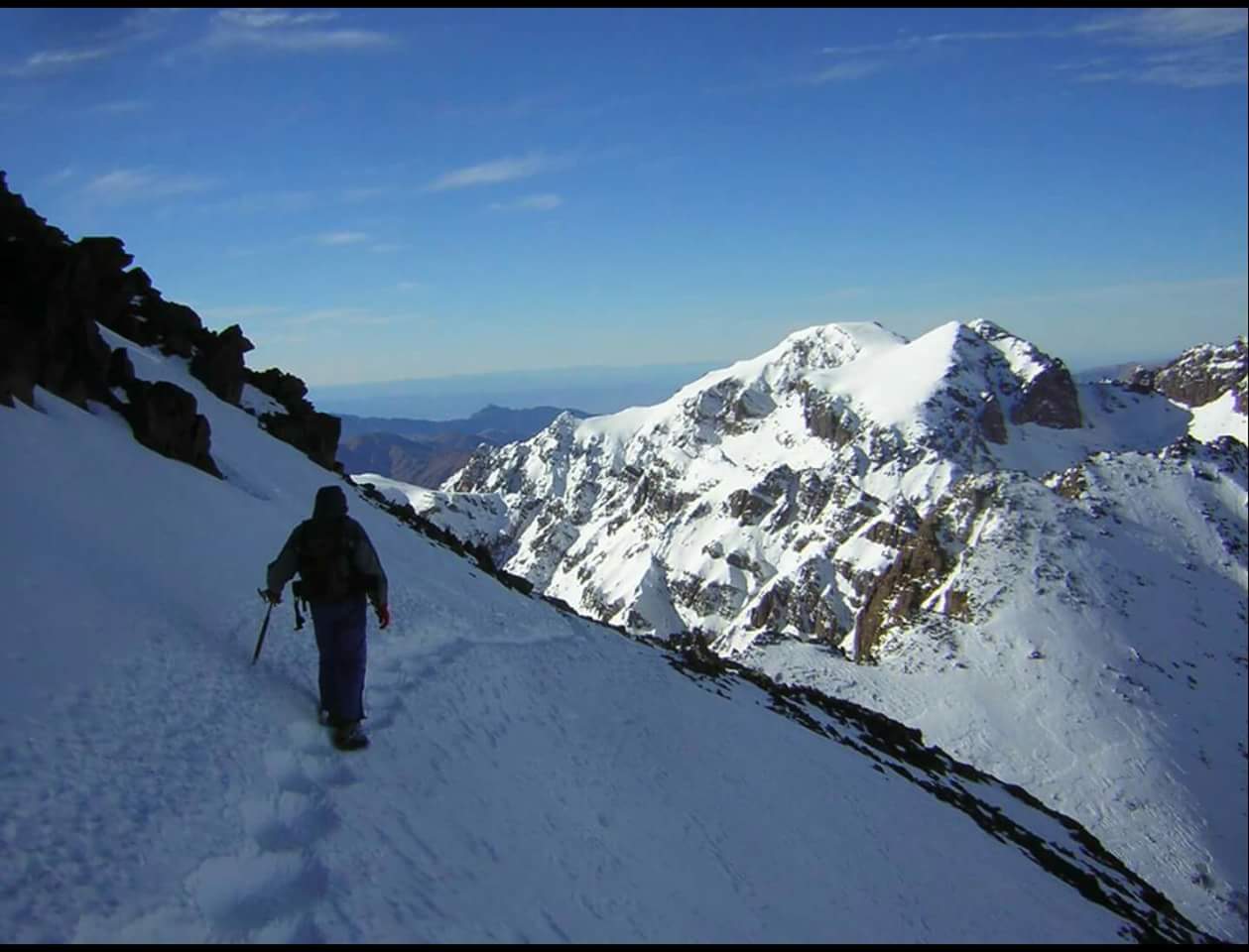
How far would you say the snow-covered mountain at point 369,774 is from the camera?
7.64m

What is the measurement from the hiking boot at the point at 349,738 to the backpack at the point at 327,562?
5.56 feet

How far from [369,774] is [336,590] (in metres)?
2.31

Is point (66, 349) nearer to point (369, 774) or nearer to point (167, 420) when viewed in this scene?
point (167, 420)

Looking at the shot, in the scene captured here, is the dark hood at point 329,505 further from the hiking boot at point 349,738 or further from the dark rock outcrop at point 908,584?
the dark rock outcrop at point 908,584

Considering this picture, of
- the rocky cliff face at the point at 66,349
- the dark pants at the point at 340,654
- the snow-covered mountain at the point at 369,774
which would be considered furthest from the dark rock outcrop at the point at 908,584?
the dark pants at the point at 340,654

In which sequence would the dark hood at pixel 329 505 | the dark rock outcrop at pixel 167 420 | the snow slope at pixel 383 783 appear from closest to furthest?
the snow slope at pixel 383 783 < the dark hood at pixel 329 505 < the dark rock outcrop at pixel 167 420

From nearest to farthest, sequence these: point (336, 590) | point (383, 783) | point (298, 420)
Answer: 1. point (383, 783)
2. point (336, 590)
3. point (298, 420)

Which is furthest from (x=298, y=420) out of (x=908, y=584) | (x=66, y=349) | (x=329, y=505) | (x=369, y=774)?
(x=908, y=584)

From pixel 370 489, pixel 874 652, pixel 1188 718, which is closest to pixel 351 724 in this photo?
pixel 370 489

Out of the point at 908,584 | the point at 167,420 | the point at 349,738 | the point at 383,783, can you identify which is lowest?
the point at 908,584

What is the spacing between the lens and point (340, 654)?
406 inches

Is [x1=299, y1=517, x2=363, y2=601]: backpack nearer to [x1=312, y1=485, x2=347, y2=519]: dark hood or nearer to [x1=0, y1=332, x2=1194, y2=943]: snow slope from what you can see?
[x1=312, y1=485, x2=347, y2=519]: dark hood

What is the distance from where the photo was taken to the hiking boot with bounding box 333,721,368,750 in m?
10.3

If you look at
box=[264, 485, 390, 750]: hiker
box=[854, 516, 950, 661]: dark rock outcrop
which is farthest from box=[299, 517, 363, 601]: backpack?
box=[854, 516, 950, 661]: dark rock outcrop
